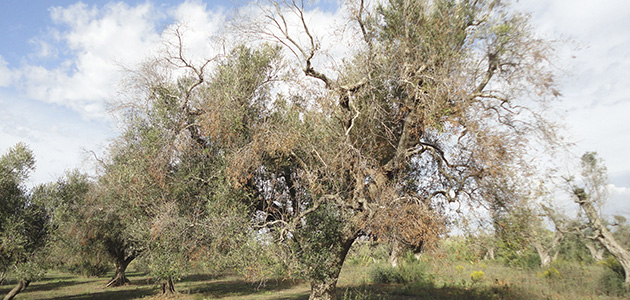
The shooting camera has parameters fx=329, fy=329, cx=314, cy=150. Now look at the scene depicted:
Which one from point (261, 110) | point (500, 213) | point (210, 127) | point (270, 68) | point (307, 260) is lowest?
point (307, 260)

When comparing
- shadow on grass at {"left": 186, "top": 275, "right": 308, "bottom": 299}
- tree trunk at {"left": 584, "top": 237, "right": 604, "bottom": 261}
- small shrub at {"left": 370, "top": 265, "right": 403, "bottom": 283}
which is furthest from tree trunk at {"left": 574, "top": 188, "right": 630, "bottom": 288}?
shadow on grass at {"left": 186, "top": 275, "right": 308, "bottom": 299}

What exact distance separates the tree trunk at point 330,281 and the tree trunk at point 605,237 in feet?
48.1

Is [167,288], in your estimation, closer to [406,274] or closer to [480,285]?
[406,274]

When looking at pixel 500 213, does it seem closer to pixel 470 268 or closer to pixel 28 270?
pixel 470 268

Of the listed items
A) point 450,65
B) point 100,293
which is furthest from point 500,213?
point 100,293

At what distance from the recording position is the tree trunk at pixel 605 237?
16.5 m

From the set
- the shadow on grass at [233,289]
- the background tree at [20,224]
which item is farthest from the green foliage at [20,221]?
the shadow on grass at [233,289]

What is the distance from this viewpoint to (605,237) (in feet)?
59.9

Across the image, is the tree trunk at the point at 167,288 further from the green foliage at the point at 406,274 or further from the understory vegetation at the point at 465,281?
the green foliage at the point at 406,274

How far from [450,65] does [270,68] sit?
287 inches

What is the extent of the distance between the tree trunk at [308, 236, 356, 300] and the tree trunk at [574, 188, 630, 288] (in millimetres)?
14655

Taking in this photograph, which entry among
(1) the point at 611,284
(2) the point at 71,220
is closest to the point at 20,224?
(2) the point at 71,220

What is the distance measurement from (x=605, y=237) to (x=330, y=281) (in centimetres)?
1660

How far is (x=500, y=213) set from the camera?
38.4 feet
